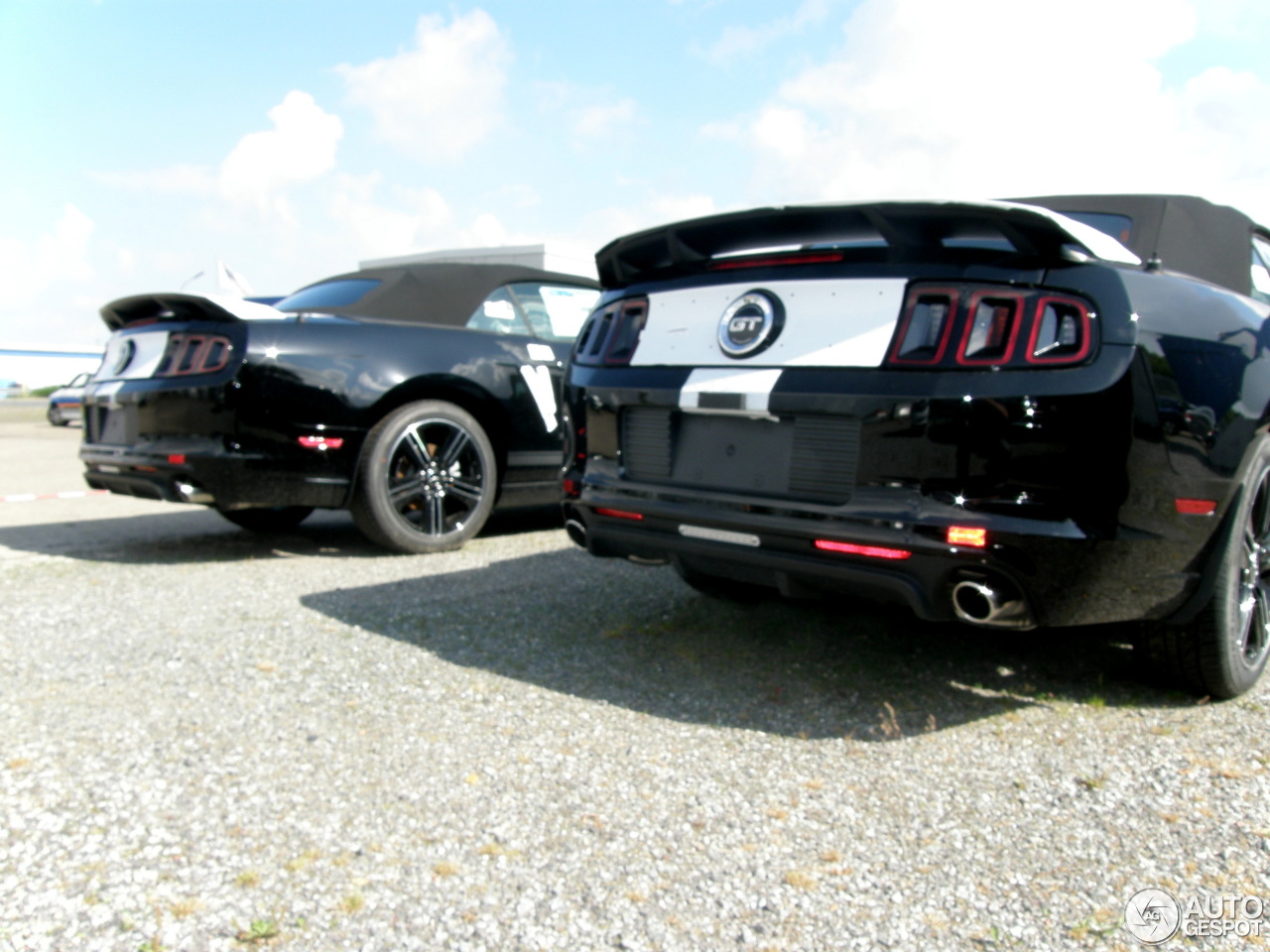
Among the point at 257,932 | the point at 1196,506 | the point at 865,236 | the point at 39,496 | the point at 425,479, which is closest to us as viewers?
the point at 257,932

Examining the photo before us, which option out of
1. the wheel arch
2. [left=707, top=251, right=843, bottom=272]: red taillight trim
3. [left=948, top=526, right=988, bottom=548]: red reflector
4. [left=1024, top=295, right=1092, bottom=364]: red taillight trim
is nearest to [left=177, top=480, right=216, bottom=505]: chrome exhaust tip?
the wheel arch

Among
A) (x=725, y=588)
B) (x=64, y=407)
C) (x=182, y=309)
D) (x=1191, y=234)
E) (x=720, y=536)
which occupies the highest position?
(x=1191, y=234)

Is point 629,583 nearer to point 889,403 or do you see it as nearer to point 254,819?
point 889,403

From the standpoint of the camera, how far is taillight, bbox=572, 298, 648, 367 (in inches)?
125

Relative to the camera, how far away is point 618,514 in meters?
3.11

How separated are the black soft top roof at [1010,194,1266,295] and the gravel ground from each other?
129cm

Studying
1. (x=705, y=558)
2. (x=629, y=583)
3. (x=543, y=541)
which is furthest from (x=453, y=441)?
(x=705, y=558)

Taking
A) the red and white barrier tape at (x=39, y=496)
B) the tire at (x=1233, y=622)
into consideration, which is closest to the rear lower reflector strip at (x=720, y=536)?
the tire at (x=1233, y=622)

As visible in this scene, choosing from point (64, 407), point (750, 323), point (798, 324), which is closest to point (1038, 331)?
point (798, 324)

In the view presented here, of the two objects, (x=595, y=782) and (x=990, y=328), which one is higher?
(x=990, y=328)

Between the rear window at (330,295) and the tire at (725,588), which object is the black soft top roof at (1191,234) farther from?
the rear window at (330,295)

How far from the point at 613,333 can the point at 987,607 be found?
1.44m

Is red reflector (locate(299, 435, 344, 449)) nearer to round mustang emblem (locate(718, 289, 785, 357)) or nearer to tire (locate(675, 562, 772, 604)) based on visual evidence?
tire (locate(675, 562, 772, 604))

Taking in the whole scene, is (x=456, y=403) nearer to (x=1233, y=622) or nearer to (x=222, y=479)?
(x=222, y=479)
